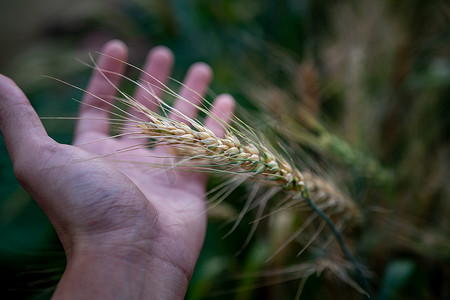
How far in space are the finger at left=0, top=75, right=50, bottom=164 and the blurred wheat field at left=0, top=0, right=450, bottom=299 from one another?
8.9 inches

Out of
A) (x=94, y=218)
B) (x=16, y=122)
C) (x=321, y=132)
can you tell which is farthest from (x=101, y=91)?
(x=321, y=132)

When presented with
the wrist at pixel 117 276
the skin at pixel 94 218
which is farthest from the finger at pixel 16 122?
the wrist at pixel 117 276

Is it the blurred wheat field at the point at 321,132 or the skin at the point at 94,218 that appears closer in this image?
the skin at the point at 94,218

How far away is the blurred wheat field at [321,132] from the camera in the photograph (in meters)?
0.72

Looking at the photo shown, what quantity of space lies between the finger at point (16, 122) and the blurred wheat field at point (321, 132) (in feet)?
0.74

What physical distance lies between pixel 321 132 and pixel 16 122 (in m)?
0.62

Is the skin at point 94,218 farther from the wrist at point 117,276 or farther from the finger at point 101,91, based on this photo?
the finger at point 101,91

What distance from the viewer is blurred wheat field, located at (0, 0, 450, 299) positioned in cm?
72

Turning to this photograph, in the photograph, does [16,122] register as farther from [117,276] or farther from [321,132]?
[321,132]

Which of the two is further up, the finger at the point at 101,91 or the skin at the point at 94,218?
the finger at the point at 101,91

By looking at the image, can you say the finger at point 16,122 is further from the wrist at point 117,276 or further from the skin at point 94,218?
the wrist at point 117,276

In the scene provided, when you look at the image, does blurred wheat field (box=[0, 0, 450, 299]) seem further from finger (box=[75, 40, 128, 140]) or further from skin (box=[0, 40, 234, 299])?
finger (box=[75, 40, 128, 140])

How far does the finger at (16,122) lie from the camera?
52 centimetres

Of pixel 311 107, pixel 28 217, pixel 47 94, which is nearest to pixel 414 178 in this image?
pixel 311 107
